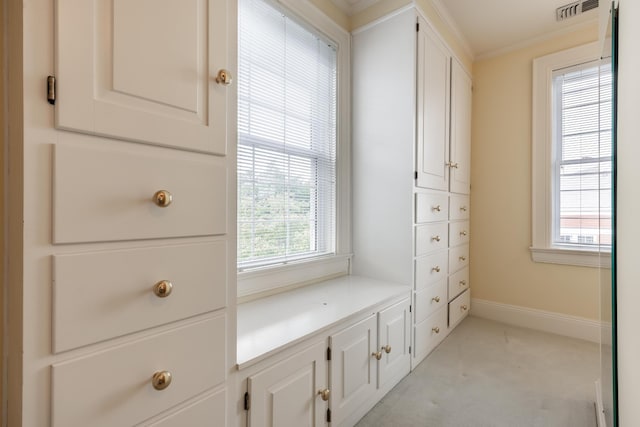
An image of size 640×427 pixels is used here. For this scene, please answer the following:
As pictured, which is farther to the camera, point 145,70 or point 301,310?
point 301,310

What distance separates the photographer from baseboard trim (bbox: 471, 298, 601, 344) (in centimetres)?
253

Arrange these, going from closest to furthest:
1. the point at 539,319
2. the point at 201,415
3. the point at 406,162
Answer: the point at 201,415, the point at 406,162, the point at 539,319

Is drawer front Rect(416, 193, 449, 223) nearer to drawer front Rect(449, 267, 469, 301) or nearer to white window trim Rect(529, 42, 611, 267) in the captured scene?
drawer front Rect(449, 267, 469, 301)

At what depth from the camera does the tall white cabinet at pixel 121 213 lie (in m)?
0.61

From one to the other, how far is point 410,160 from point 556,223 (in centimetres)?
171

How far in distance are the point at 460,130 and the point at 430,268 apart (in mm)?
1338

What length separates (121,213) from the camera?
2.35ft

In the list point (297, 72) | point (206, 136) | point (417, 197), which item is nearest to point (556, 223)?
point (417, 197)

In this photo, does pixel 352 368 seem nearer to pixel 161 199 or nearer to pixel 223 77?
pixel 161 199

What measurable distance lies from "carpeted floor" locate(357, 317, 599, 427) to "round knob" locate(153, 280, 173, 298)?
129 centimetres

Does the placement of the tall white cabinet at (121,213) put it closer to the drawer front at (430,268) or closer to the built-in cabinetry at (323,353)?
the built-in cabinetry at (323,353)

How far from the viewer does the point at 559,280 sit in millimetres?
2666
